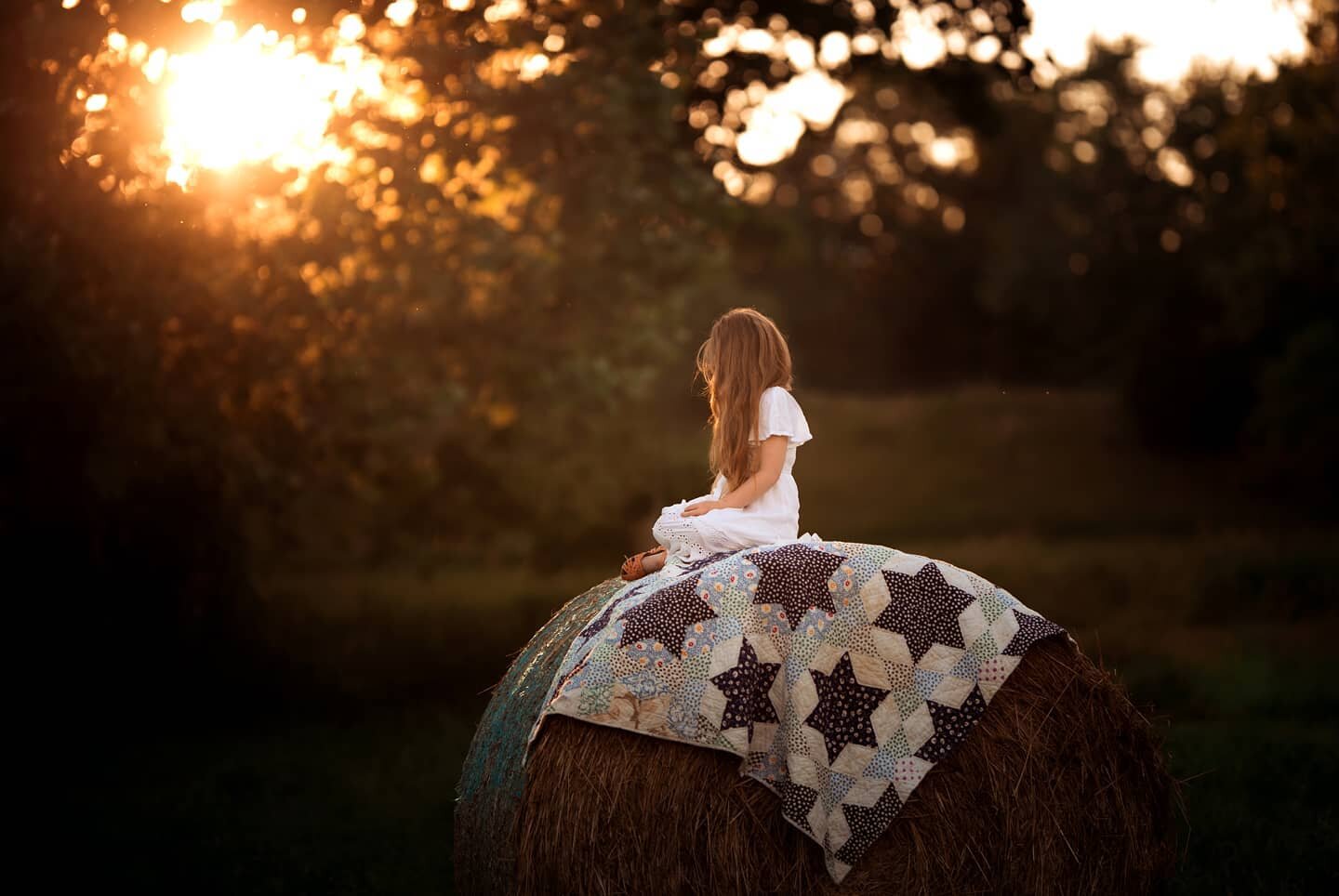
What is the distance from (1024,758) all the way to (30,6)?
724 cm

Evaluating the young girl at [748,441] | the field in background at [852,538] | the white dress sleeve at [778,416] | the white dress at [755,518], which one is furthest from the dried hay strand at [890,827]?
the white dress sleeve at [778,416]

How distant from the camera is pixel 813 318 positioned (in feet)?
178

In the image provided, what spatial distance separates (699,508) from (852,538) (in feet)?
61.9

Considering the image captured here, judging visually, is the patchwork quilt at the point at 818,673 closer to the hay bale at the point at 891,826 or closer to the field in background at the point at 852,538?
the hay bale at the point at 891,826

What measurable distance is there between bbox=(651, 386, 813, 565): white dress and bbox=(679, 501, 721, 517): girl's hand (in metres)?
0.03

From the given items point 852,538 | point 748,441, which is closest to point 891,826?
point 748,441

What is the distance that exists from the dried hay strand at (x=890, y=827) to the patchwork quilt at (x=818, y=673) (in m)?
0.11

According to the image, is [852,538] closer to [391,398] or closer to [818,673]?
[391,398]

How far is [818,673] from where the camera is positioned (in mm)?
5371

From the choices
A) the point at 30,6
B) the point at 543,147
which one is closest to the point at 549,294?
the point at 543,147

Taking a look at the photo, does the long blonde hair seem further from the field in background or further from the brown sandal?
the field in background

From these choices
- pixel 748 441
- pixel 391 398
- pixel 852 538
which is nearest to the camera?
pixel 748 441

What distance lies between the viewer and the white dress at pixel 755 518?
6.29 meters

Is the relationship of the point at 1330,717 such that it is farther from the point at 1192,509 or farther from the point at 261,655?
the point at 1192,509
